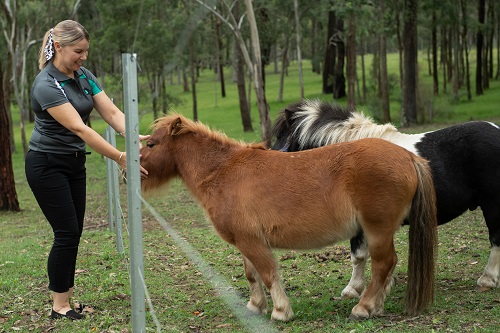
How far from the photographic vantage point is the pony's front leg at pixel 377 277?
199 inches

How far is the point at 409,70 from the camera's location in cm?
2788

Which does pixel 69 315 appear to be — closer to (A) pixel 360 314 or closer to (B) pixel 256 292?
(B) pixel 256 292

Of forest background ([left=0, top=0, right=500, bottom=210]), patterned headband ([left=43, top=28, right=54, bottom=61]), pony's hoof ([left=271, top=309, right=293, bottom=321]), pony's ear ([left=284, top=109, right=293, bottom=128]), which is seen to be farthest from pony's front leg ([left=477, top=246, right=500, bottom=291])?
forest background ([left=0, top=0, right=500, bottom=210])

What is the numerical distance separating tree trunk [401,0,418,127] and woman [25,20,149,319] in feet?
78.4

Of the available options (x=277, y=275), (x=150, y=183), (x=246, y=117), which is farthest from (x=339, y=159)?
(x=246, y=117)

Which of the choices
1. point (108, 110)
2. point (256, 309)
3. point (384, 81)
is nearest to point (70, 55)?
point (108, 110)

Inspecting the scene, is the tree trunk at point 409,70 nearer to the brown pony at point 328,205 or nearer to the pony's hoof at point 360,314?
the brown pony at point 328,205

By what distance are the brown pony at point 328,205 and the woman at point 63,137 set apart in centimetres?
64

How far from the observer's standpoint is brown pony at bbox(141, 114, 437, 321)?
498 centimetres

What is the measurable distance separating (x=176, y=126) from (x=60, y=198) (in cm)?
Result: 113

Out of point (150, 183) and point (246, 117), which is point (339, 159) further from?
point (246, 117)

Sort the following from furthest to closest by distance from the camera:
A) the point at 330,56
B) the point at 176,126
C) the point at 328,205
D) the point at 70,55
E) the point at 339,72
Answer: the point at 330,56 < the point at 339,72 < the point at 176,126 < the point at 70,55 < the point at 328,205

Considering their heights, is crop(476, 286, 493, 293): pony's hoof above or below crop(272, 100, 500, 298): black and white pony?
below

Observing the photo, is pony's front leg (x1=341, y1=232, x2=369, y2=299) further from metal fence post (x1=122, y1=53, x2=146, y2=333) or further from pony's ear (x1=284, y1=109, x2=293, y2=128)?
metal fence post (x1=122, y1=53, x2=146, y2=333)
